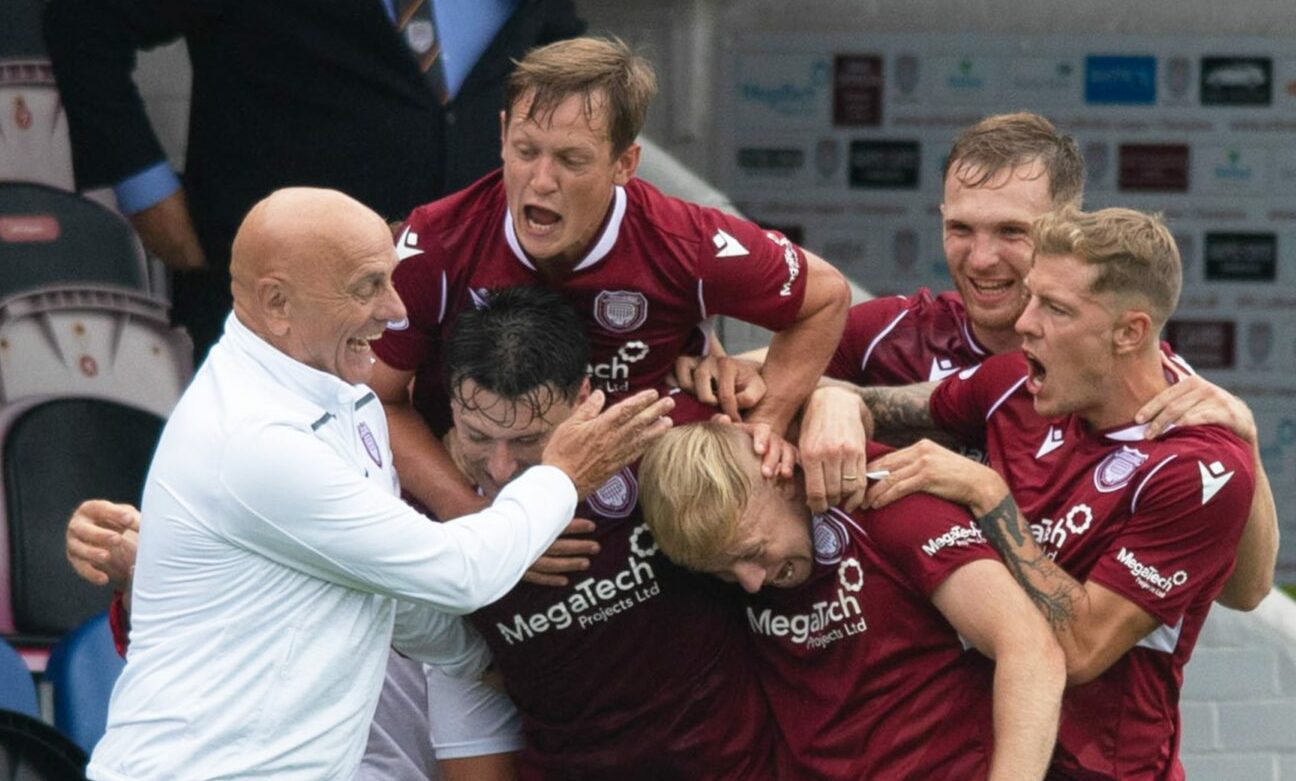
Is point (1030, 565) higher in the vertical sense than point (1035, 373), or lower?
lower

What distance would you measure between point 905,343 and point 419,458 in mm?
1031

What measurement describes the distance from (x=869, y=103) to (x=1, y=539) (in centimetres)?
365

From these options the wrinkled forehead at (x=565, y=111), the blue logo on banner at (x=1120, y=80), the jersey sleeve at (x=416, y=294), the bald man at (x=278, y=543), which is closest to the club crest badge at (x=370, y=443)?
the bald man at (x=278, y=543)

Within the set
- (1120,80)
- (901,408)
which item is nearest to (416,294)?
(901,408)

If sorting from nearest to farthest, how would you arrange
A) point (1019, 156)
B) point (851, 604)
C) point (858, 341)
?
point (851, 604)
point (1019, 156)
point (858, 341)

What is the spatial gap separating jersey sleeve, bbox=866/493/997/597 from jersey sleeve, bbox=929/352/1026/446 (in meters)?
0.38

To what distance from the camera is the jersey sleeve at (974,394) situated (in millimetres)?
3930

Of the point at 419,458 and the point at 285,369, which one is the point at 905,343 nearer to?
the point at 419,458

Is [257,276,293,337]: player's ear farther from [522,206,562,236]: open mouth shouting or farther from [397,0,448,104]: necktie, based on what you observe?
[397,0,448,104]: necktie

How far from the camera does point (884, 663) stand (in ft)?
12.1

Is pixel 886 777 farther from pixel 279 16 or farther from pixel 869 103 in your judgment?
pixel 869 103

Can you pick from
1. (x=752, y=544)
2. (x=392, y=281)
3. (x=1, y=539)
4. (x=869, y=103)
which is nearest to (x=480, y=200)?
(x=392, y=281)

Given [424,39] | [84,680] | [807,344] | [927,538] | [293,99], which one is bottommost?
[84,680]

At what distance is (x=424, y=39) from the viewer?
4793mm
